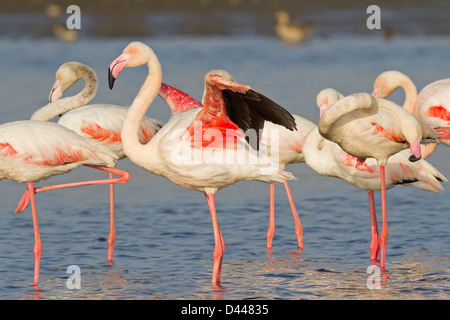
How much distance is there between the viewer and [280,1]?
99.2 ft

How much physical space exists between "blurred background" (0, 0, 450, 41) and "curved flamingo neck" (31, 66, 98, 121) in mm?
15254

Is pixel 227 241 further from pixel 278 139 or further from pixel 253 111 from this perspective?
pixel 253 111

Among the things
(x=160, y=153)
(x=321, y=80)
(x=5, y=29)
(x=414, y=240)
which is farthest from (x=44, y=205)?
(x=5, y=29)

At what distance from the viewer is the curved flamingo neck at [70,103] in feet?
29.7

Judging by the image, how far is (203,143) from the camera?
7.22 meters

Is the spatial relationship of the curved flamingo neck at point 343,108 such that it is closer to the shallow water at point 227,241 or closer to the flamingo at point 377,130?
the flamingo at point 377,130

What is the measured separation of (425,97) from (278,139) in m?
1.49

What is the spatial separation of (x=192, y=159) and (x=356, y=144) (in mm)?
1476

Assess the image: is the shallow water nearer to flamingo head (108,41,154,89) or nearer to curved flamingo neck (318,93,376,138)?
curved flamingo neck (318,93,376,138)

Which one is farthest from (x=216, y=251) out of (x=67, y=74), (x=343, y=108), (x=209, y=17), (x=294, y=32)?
(x=209, y=17)

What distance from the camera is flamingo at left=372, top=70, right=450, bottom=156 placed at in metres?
8.94
